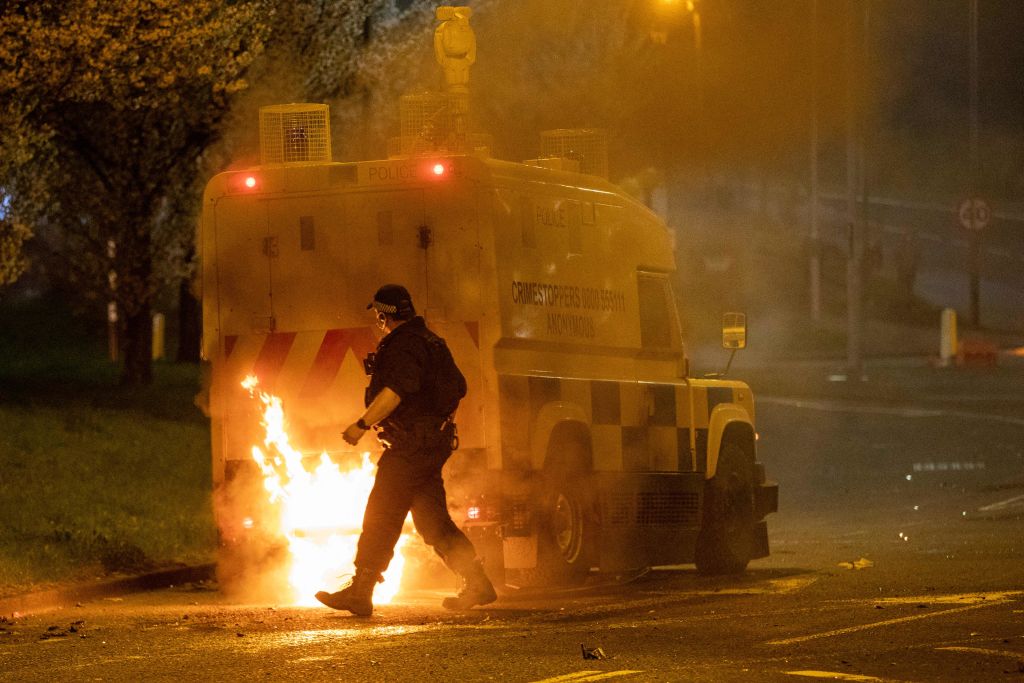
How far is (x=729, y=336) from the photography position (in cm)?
1335

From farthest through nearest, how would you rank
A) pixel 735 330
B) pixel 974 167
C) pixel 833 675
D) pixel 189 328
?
pixel 974 167 < pixel 189 328 < pixel 735 330 < pixel 833 675

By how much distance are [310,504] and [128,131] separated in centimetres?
1163

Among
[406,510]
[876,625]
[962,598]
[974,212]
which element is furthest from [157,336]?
[876,625]

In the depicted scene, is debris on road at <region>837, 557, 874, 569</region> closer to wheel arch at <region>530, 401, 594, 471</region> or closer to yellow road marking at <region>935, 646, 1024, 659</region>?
wheel arch at <region>530, 401, 594, 471</region>

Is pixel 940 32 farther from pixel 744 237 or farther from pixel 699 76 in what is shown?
pixel 699 76

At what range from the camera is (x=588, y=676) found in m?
7.77

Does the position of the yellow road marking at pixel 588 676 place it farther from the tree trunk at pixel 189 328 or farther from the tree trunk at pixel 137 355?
the tree trunk at pixel 189 328

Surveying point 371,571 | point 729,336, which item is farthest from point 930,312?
point 371,571

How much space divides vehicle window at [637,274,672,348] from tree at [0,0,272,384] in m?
6.06

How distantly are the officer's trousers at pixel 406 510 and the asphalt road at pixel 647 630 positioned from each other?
0.33m

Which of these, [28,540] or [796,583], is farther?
[28,540]

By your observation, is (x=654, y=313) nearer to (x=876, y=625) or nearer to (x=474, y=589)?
(x=474, y=589)

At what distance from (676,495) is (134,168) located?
1103 cm

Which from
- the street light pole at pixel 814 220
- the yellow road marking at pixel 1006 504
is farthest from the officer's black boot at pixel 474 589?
the street light pole at pixel 814 220
